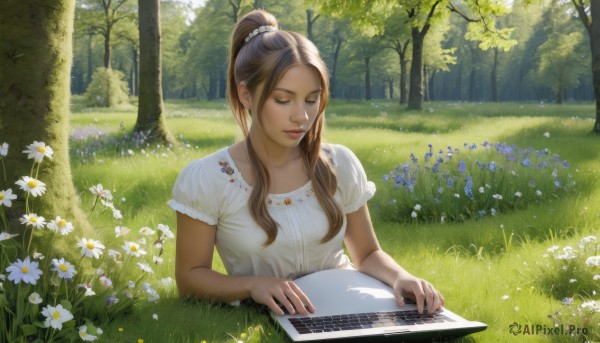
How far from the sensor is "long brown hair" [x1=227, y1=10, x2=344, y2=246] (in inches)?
109

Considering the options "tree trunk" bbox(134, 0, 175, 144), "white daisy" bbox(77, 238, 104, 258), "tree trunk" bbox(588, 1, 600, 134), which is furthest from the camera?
"tree trunk" bbox(588, 1, 600, 134)

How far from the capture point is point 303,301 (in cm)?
272

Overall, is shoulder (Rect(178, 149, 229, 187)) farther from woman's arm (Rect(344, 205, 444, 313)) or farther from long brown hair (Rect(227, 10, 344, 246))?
woman's arm (Rect(344, 205, 444, 313))

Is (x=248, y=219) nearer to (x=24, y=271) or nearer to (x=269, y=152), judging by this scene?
(x=269, y=152)

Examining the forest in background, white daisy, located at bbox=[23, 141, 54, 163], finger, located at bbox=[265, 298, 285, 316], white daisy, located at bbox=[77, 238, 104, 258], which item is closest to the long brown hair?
finger, located at bbox=[265, 298, 285, 316]

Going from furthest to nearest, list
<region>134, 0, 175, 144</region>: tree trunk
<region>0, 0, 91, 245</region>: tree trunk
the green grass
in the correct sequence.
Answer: <region>134, 0, 175, 144</region>: tree trunk < <region>0, 0, 91, 245</region>: tree trunk < the green grass

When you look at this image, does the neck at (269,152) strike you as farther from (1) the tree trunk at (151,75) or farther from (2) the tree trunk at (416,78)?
(2) the tree trunk at (416,78)

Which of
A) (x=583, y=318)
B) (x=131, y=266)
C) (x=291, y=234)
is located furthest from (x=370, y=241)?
(x=131, y=266)

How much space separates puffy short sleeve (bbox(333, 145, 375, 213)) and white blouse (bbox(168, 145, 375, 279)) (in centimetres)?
2

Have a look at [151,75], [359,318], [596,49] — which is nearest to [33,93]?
[359,318]

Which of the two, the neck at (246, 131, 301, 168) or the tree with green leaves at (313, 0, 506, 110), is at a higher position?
the tree with green leaves at (313, 0, 506, 110)

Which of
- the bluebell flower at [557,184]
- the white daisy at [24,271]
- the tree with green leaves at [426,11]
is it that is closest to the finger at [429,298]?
the white daisy at [24,271]

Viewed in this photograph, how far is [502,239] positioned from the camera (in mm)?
5434

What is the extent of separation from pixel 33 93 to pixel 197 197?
1.00 metres
